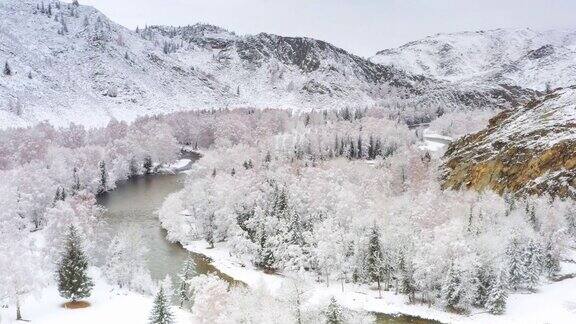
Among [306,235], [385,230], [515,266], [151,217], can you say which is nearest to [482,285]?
[515,266]

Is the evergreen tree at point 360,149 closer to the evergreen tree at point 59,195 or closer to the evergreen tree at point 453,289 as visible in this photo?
the evergreen tree at point 59,195

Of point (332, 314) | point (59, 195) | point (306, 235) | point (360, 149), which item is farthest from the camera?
point (360, 149)

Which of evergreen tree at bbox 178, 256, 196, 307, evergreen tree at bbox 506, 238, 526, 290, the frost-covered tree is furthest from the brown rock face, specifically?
the frost-covered tree

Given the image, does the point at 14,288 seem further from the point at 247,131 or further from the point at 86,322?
the point at 247,131

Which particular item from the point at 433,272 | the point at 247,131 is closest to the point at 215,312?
the point at 433,272

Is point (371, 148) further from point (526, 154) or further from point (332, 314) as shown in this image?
point (332, 314)

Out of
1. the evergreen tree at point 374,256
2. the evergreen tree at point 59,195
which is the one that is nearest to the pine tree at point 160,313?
the evergreen tree at point 374,256

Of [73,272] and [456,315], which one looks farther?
[456,315]

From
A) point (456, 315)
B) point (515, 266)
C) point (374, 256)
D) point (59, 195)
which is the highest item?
point (59, 195)

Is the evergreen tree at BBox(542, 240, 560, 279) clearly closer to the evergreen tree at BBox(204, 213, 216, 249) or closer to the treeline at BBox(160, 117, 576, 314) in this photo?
the treeline at BBox(160, 117, 576, 314)
